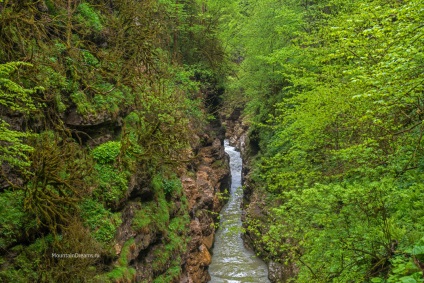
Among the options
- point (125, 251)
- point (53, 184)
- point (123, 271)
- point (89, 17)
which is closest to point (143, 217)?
point (125, 251)

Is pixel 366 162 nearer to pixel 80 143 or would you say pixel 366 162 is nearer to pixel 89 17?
pixel 80 143

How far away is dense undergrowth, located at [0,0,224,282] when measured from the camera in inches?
296

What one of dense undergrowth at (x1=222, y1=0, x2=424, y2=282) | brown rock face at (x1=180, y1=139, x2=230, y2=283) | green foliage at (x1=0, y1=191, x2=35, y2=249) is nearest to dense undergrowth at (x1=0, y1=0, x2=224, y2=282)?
green foliage at (x1=0, y1=191, x2=35, y2=249)

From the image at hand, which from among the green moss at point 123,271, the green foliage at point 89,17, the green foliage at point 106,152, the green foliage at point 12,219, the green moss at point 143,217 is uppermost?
the green foliage at point 89,17

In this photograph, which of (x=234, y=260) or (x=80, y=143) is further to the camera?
(x=234, y=260)

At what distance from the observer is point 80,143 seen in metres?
9.95

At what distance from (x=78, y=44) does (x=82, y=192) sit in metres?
4.72

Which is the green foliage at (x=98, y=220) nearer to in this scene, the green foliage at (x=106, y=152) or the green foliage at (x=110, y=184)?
the green foliage at (x=110, y=184)

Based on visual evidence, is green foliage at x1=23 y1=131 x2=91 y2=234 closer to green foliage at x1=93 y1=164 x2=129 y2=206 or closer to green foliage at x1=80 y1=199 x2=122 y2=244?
green foliage at x1=80 y1=199 x2=122 y2=244

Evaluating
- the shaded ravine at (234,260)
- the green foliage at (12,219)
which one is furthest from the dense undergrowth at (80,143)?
the shaded ravine at (234,260)

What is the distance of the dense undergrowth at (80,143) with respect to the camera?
7.51m

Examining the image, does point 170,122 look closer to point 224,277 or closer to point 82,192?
point 82,192

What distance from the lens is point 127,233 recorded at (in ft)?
34.0

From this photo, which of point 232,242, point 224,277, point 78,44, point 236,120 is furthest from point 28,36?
point 236,120
